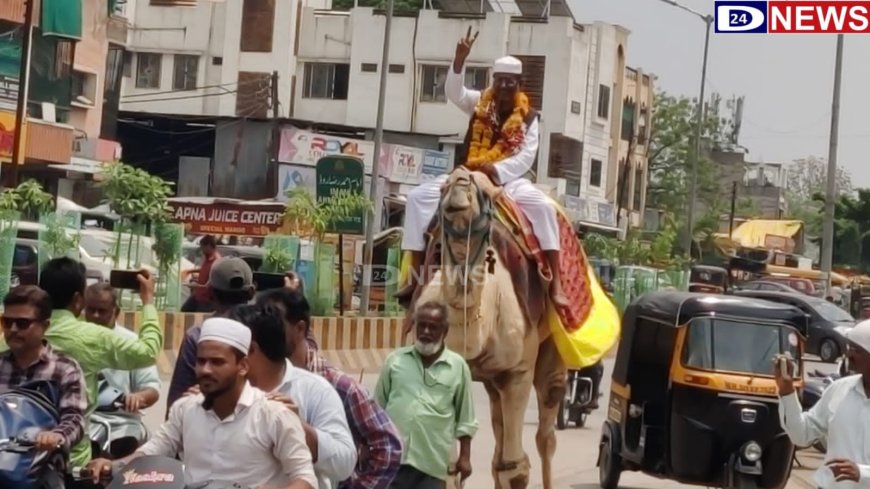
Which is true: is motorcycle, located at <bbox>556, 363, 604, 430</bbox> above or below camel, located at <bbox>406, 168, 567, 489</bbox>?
below

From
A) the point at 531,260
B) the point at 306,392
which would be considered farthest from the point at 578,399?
the point at 306,392

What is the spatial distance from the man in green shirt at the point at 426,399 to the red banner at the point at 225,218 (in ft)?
127

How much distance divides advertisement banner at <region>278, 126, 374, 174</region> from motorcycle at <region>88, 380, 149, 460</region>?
149ft

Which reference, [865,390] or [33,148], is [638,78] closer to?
[33,148]

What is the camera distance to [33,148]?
135 ft

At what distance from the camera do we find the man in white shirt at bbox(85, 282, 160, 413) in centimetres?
874

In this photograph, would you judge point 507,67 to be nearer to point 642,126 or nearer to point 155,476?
point 155,476

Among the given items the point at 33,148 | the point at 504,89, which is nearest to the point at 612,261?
the point at 33,148

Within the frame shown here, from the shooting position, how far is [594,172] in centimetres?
6738

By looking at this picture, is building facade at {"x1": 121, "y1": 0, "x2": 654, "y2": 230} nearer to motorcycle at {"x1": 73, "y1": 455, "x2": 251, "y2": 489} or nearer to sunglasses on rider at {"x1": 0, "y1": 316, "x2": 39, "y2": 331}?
sunglasses on rider at {"x1": 0, "y1": 316, "x2": 39, "y2": 331}

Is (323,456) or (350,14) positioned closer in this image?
(323,456)

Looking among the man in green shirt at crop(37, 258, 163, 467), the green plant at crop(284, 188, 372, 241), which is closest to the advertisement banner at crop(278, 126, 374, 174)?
the green plant at crop(284, 188, 372, 241)

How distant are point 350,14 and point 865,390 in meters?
54.9

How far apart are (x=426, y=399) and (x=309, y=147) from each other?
46363 mm
